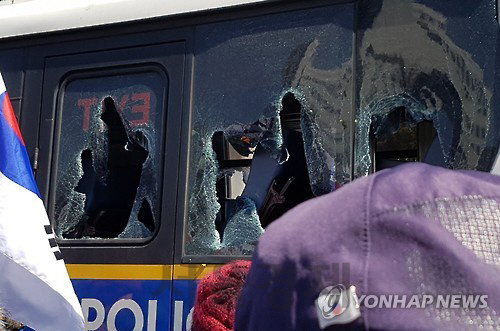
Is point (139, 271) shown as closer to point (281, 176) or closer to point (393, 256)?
point (281, 176)

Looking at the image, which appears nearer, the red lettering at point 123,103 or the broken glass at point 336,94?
the broken glass at point 336,94

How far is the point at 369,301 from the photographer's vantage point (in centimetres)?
64

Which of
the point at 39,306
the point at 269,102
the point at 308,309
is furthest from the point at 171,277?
the point at 308,309

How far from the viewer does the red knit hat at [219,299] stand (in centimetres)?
128

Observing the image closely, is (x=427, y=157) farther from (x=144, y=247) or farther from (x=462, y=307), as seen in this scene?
(x=462, y=307)

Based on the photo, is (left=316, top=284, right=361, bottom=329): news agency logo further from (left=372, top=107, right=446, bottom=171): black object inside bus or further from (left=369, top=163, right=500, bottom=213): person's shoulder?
(left=372, top=107, right=446, bottom=171): black object inside bus

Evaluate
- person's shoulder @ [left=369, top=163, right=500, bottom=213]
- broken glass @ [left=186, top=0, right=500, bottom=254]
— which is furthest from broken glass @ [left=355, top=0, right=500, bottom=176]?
person's shoulder @ [left=369, top=163, right=500, bottom=213]

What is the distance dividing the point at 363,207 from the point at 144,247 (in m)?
2.43

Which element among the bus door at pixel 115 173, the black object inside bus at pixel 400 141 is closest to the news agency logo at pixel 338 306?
the black object inside bus at pixel 400 141

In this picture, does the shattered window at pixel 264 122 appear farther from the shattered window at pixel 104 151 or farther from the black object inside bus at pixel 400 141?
the shattered window at pixel 104 151

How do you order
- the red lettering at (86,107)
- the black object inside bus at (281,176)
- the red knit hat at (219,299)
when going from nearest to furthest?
the red knit hat at (219,299), the black object inside bus at (281,176), the red lettering at (86,107)

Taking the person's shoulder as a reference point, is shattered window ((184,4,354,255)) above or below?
above

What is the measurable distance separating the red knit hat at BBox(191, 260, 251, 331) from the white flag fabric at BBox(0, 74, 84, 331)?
1.47 meters

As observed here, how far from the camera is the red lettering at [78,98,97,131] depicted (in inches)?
129
